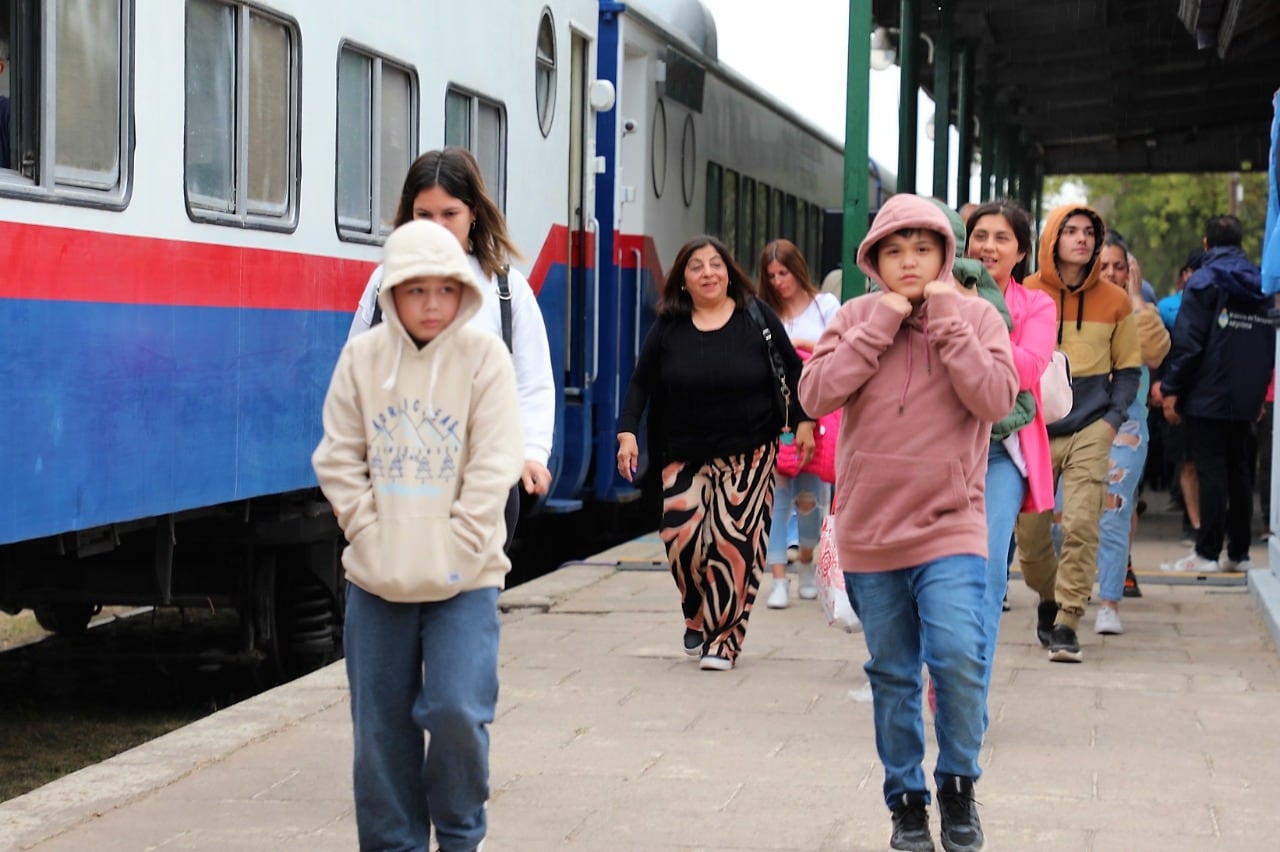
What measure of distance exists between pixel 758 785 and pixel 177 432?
241cm

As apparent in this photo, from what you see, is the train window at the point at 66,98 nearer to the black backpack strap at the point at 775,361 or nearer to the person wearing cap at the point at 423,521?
the person wearing cap at the point at 423,521

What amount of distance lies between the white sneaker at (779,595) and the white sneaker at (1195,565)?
3003 mm

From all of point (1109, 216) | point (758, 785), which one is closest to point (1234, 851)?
point (758, 785)

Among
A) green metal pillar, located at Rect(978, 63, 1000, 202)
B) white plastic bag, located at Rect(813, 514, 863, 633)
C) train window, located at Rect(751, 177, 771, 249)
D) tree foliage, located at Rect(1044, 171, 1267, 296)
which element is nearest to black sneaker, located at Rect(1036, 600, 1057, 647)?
white plastic bag, located at Rect(813, 514, 863, 633)

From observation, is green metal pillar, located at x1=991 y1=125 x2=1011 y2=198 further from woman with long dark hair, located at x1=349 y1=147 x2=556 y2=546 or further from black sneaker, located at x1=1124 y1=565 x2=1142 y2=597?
woman with long dark hair, located at x1=349 y1=147 x2=556 y2=546

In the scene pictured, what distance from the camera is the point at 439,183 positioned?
5242 mm

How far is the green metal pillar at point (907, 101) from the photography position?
12867mm

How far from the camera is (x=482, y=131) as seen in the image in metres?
10.3

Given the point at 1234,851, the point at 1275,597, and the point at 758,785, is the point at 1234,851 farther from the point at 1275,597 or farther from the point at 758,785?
the point at 1275,597

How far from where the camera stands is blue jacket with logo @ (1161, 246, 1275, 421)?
1170 centimetres

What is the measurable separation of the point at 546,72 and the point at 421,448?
7270 millimetres

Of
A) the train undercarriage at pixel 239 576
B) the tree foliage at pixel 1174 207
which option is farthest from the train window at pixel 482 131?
the tree foliage at pixel 1174 207

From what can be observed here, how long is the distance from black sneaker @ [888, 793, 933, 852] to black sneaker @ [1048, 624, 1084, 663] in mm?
3396

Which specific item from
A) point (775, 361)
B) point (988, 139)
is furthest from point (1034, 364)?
point (988, 139)
